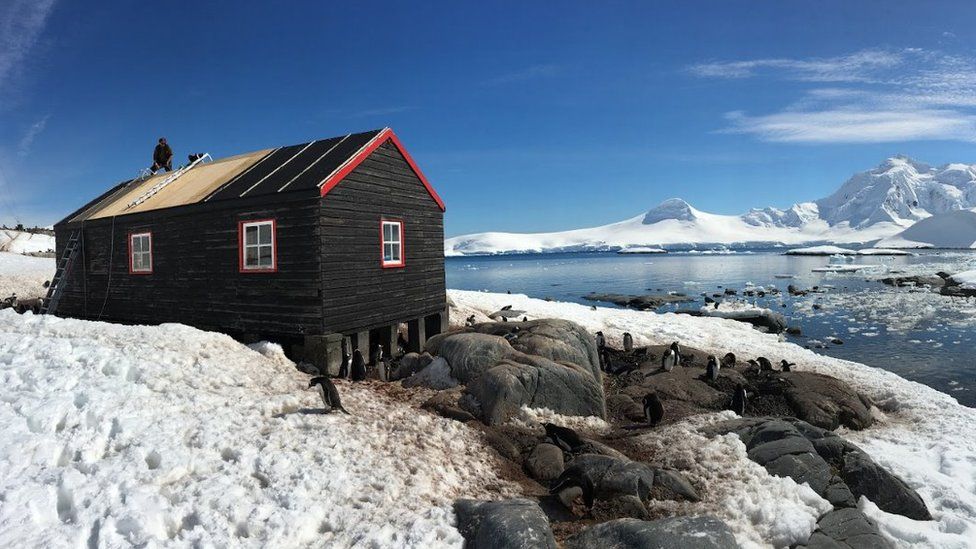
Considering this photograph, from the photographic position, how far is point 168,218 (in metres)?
17.8

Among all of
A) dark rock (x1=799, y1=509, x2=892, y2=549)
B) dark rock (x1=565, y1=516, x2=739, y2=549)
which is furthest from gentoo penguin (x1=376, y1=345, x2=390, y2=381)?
dark rock (x1=799, y1=509, x2=892, y2=549)

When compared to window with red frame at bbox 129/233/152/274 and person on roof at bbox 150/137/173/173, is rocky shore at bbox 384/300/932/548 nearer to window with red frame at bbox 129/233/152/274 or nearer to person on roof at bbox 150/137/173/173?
window with red frame at bbox 129/233/152/274

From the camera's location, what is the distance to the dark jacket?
24.8 meters

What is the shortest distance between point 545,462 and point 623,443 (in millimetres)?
2619

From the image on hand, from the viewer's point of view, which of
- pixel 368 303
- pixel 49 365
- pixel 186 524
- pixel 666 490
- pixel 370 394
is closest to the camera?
pixel 186 524

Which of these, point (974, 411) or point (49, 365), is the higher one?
point (49, 365)

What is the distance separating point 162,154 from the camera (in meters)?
24.8

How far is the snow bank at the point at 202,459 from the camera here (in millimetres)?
7117

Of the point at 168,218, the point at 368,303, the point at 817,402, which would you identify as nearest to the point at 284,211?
the point at 368,303

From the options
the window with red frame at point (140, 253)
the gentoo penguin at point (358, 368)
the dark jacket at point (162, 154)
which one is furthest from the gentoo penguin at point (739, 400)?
the dark jacket at point (162, 154)

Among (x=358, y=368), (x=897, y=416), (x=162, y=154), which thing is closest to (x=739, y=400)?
(x=897, y=416)

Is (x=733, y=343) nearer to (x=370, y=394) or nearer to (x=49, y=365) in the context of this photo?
(x=370, y=394)

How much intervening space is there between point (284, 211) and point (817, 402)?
52.4 ft

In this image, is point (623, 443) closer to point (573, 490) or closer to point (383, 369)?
point (573, 490)
